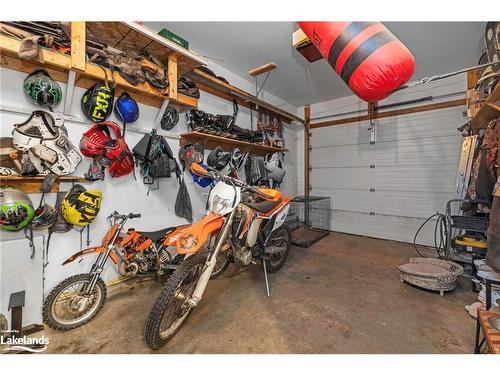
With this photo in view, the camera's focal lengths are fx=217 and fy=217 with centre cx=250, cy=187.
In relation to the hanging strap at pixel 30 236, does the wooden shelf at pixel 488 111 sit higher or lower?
higher

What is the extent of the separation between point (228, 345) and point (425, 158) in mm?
Answer: 4541

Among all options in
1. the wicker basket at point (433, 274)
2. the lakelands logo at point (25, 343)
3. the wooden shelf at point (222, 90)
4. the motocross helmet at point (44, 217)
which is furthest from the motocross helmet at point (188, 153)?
the wicker basket at point (433, 274)

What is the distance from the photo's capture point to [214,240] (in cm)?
188

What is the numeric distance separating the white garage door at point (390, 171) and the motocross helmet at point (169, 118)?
3669 millimetres

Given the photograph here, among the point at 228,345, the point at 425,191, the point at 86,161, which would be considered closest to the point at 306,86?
the point at 425,191

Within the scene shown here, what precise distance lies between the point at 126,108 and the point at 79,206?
1078 millimetres

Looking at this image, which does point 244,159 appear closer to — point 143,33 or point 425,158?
point 143,33

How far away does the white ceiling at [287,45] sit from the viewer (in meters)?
2.62

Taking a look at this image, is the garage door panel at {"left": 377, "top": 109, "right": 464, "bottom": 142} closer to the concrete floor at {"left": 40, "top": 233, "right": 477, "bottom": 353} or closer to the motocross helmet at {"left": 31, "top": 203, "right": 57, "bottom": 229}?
the concrete floor at {"left": 40, "top": 233, "right": 477, "bottom": 353}

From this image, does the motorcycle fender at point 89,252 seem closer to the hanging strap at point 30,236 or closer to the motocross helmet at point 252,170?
the hanging strap at point 30,236

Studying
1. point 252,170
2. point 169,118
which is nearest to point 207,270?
point 169,118

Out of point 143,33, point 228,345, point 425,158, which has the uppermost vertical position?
point 143,33

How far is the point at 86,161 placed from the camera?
217cm
